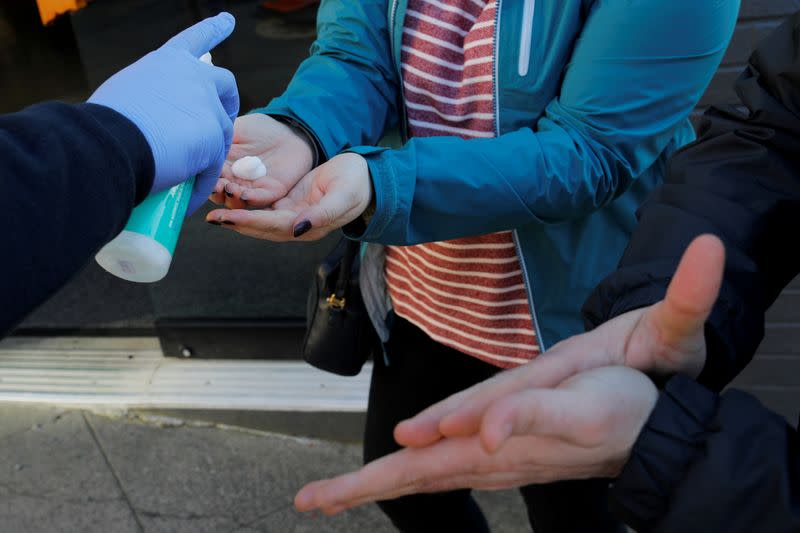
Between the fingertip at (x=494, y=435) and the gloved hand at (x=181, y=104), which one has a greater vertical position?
the gloved hand at (x=181, y=104)

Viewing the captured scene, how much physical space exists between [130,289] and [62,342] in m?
0.38

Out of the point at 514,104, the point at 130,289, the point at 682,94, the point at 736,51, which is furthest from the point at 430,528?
the point at 130,289

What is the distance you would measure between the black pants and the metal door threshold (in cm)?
98

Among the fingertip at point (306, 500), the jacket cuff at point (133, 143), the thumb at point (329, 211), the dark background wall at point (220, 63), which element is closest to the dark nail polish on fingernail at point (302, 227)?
the thumb at point (329, 211)

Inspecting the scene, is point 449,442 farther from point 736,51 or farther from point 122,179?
point 736,51

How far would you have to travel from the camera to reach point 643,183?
1577mm

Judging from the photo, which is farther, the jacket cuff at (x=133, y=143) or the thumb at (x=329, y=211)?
the thumb at (x=329, y=211)

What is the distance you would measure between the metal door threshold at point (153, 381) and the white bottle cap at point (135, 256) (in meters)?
1.65

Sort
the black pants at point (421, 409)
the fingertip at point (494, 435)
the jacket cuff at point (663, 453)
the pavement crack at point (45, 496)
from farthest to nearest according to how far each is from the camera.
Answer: the pavement crack at point (45, 496) < the black pants at point (421, 409) < the jacket cuff at point (663, 453) < the fingertip at point (494, 435)

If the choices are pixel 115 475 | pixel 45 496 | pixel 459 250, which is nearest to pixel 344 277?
pixel 459 250

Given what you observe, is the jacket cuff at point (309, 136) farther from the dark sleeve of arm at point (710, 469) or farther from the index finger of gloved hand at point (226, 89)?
the dark sleeve of arm at point (710, 469)

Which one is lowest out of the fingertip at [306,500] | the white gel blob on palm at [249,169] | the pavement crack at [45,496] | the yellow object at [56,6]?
the pavement crack at [45,496]

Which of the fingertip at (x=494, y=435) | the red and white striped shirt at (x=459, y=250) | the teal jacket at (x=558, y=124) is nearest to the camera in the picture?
the fingertip at (x=494, y=435)

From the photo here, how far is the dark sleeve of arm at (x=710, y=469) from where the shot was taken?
0.80m
